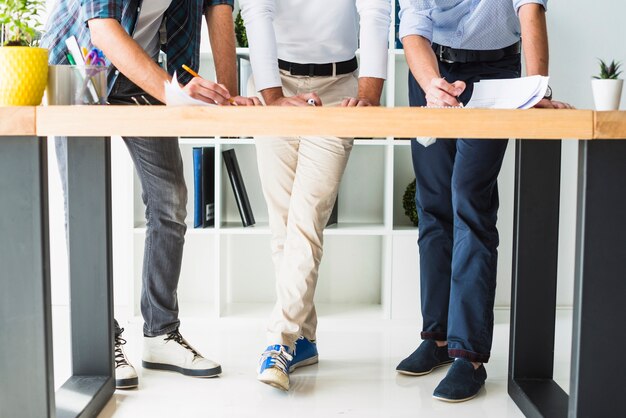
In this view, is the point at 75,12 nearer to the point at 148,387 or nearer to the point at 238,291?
the point at 148,387

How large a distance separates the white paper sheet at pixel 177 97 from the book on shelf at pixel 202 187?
1642 mm

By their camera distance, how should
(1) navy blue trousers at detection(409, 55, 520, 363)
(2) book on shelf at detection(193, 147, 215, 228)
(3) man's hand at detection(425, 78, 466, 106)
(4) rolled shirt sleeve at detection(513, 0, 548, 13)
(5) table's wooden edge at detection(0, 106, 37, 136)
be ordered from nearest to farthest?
(5) table's wooden edge at detection(0, 106, 37, 136)
(3) man's hand at detection(425, 78, 466, 106)
(4) rolled shirt sleeve at detection(513, 0, 548, 13)
(1) navy blue trousers at detection(409, 55, 520, 363)
(2) book on shelf at detection(193, 147, 215, 228)

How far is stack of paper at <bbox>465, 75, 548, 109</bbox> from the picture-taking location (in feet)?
4.78

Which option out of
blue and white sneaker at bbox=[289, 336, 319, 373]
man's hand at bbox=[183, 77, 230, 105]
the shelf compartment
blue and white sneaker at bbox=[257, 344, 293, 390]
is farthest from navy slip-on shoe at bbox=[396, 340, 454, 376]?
man's hand at bbox=[183, 77, 230, 105]

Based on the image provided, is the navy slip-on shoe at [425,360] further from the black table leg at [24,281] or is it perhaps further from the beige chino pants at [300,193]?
the black table leg at [24,281]

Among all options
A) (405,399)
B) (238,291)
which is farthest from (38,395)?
(238,291)

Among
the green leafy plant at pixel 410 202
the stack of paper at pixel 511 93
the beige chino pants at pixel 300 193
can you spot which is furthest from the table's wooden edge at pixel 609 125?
the green leafy plant at pixel 410 202

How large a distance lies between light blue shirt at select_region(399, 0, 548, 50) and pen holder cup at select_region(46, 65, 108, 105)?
2.97 feet

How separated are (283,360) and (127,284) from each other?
1.26 m

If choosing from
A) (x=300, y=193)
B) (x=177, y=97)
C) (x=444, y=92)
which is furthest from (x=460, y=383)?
(x=177, y=97)

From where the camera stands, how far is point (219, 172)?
10.1 feet

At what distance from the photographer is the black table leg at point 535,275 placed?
77.2 inches

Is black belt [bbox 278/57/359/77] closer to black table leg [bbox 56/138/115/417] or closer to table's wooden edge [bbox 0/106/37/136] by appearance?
black table leg [bbox 56/138/115/417]

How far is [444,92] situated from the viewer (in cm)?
173
